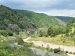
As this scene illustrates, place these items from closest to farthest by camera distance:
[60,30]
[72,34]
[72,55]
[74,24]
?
[72,55]
[72,34]
[74,24]
[60,30]

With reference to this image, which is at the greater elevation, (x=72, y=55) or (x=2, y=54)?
(x=2, y=54)

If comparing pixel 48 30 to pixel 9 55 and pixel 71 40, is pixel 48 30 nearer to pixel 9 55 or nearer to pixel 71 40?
pixel 71 40

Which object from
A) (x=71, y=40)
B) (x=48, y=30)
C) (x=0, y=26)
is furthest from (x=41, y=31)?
(x=0, y=26)

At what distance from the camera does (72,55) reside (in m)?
63.1

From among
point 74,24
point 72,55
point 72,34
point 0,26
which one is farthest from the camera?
point 0,26

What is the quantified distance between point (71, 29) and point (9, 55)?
3238 inches

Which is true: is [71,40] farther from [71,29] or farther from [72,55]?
[72,55]

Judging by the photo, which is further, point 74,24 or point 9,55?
point 74,24

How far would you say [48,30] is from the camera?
438 ft

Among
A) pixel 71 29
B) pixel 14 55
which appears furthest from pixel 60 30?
pixel 14 55

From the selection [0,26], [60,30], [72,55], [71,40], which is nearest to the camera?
[72,55]

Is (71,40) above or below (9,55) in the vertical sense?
below

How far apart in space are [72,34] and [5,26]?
90961mm

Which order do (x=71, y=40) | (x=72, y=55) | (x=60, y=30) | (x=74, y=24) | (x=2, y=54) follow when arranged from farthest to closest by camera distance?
(x=60, y=30) < (x=74, y=24) < (x=71, y=40) < (x=72, y=55) < (x=2, y=54)
